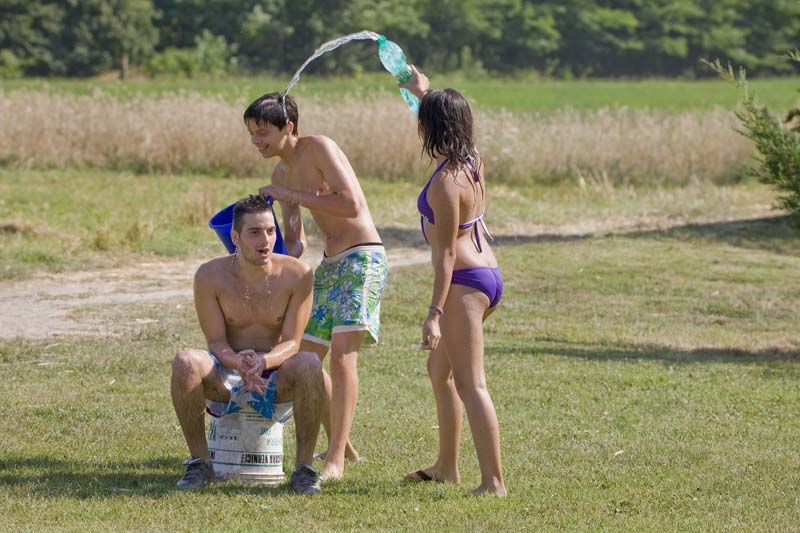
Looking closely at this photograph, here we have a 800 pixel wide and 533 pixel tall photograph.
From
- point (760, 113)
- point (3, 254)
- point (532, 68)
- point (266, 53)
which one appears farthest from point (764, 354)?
point (532, 68)

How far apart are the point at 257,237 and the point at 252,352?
50cm

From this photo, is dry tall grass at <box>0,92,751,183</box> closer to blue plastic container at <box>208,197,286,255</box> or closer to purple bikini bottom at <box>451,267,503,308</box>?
blue plastic container at <box>208,197,286,255</box>

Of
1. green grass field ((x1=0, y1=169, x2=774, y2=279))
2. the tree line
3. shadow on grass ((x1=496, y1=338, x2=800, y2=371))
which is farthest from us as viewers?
the tree line

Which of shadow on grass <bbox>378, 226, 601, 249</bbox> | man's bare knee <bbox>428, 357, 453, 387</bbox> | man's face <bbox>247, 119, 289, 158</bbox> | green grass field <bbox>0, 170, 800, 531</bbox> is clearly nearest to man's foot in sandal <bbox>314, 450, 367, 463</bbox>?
green grass field <bbox>0, 170, 800, 531</bbox>

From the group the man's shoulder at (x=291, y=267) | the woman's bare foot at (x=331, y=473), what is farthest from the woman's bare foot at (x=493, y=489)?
the man's shoulder at (x=291, y=267)

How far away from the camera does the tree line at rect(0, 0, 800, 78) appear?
5519cm

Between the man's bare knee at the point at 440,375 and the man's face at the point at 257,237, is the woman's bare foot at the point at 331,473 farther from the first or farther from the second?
the man's face at the point at 257,237

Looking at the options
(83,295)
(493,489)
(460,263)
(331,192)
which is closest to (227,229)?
(331,192)

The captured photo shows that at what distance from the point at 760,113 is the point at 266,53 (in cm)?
5161

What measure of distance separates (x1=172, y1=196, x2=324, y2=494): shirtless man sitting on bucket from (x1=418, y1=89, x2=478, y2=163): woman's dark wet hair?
0.80 m

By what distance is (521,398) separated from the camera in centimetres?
819

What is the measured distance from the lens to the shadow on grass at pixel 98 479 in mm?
5645

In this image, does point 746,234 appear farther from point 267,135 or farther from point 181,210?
point 267,135

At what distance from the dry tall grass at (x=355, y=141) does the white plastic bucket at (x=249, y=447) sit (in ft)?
54.9
